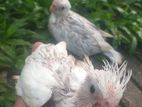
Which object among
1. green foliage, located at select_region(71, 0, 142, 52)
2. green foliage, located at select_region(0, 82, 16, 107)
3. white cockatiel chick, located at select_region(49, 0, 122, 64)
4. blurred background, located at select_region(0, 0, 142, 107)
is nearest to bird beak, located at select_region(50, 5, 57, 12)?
white cockatiel chick, located at select_region(49, 0, 122, 64)

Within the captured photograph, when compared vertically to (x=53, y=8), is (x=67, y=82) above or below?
above

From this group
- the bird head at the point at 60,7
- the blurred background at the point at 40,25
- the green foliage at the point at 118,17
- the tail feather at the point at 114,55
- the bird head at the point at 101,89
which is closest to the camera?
the bird head at the point at 101,89

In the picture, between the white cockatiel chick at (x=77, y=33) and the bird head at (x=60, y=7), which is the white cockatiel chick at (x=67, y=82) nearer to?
the white cockatiel chick at (x=77, y=33)

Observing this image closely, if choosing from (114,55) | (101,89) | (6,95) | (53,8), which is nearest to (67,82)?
(101,89)

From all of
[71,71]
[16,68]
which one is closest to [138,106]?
[16,68]

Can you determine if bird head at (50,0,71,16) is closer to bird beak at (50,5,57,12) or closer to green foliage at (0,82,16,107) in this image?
bird beak at (50,5,57,12)

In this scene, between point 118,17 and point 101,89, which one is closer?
point 101,89

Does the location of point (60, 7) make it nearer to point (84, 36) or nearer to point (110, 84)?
point (84, 36)

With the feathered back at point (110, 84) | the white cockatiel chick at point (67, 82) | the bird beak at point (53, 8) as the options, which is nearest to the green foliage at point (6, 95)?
the white cockatiel chick at point (67, 82)

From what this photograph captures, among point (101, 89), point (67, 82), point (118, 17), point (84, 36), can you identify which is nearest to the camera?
point (101, 89)
